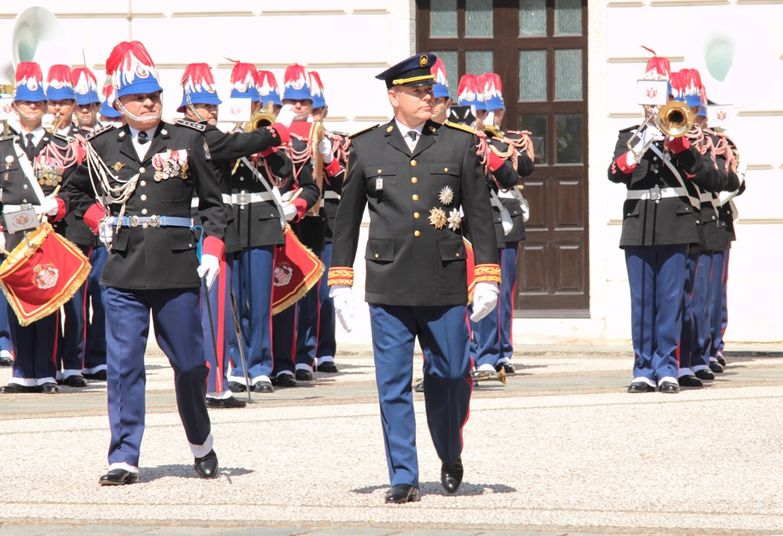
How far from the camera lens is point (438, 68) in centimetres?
1162

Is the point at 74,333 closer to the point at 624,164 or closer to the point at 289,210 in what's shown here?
the point at 289,210

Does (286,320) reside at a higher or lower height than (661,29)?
lower

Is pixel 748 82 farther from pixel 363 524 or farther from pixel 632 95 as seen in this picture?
pixel 363 524

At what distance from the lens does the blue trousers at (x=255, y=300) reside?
13164 mm

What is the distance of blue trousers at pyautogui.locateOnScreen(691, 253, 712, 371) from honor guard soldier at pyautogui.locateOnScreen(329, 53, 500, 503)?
5.68 metres

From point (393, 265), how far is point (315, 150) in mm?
5705

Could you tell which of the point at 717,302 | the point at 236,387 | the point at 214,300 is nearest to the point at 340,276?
the point at 214,300

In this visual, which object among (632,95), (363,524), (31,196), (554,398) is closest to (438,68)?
(554,398)

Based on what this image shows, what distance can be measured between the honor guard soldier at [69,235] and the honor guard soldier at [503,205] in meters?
2.89

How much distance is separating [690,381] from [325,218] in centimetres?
325

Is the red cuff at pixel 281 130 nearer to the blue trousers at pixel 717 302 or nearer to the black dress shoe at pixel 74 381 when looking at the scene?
the black dress shoe at pixel 74 381

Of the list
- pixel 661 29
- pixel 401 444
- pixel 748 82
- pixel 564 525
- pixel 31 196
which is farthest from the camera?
pixel 661 29

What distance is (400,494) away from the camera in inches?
314

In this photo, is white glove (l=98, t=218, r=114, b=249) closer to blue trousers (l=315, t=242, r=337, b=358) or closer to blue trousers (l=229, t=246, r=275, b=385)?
blue trousers (l=229, t=246, r=275, b=385)
